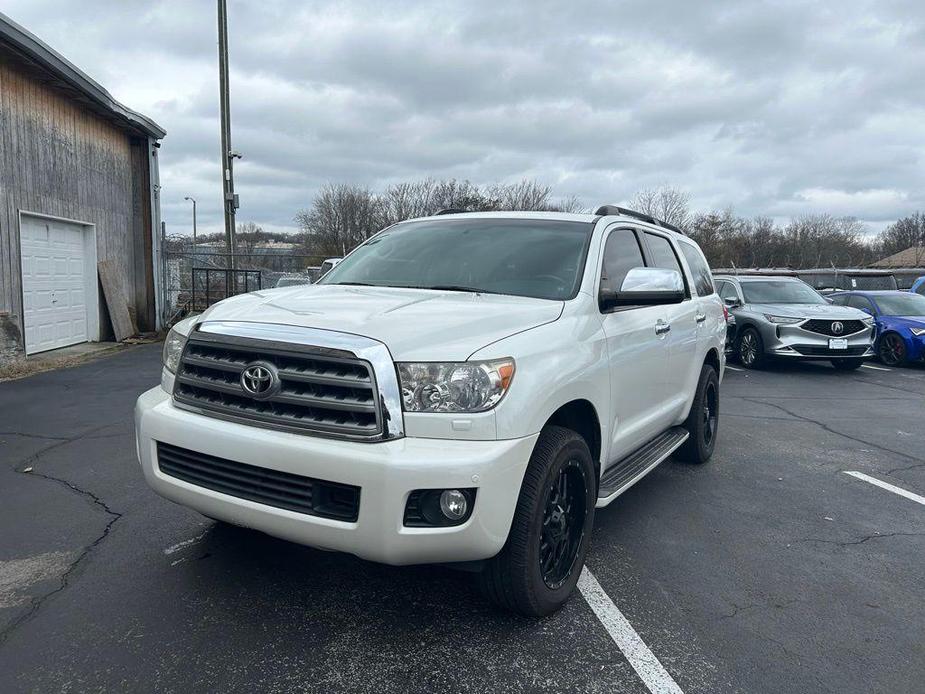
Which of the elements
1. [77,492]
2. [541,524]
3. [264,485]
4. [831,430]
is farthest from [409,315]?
[831,430]

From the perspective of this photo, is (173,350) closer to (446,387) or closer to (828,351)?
(446,387)

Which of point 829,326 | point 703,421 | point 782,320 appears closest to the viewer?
point 703,421

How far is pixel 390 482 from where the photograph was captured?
8.16ft

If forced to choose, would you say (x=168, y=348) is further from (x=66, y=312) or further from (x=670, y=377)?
(x=66, y=312)

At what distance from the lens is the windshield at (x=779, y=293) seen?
42.0 feet

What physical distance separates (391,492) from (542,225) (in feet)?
7.46

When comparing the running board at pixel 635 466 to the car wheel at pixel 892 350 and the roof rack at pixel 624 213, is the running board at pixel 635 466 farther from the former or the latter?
the car wheel at pixel 892 350

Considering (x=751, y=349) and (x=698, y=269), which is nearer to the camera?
(x=698, y=269)

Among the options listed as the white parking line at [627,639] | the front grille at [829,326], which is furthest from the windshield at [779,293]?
the white parking line at [627,639]

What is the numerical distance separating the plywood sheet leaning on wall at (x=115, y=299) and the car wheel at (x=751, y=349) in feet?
40.3

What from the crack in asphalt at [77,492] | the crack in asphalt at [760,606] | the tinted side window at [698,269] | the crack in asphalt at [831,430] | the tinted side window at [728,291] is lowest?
A: the crack in asphalt at [831,430]

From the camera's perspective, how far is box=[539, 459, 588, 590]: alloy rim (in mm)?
3090

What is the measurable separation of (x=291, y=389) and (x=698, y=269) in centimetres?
440

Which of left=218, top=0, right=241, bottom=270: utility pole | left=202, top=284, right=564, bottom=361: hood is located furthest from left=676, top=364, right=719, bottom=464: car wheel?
left=218, top=0, right=241, bottom=270: utility pole
